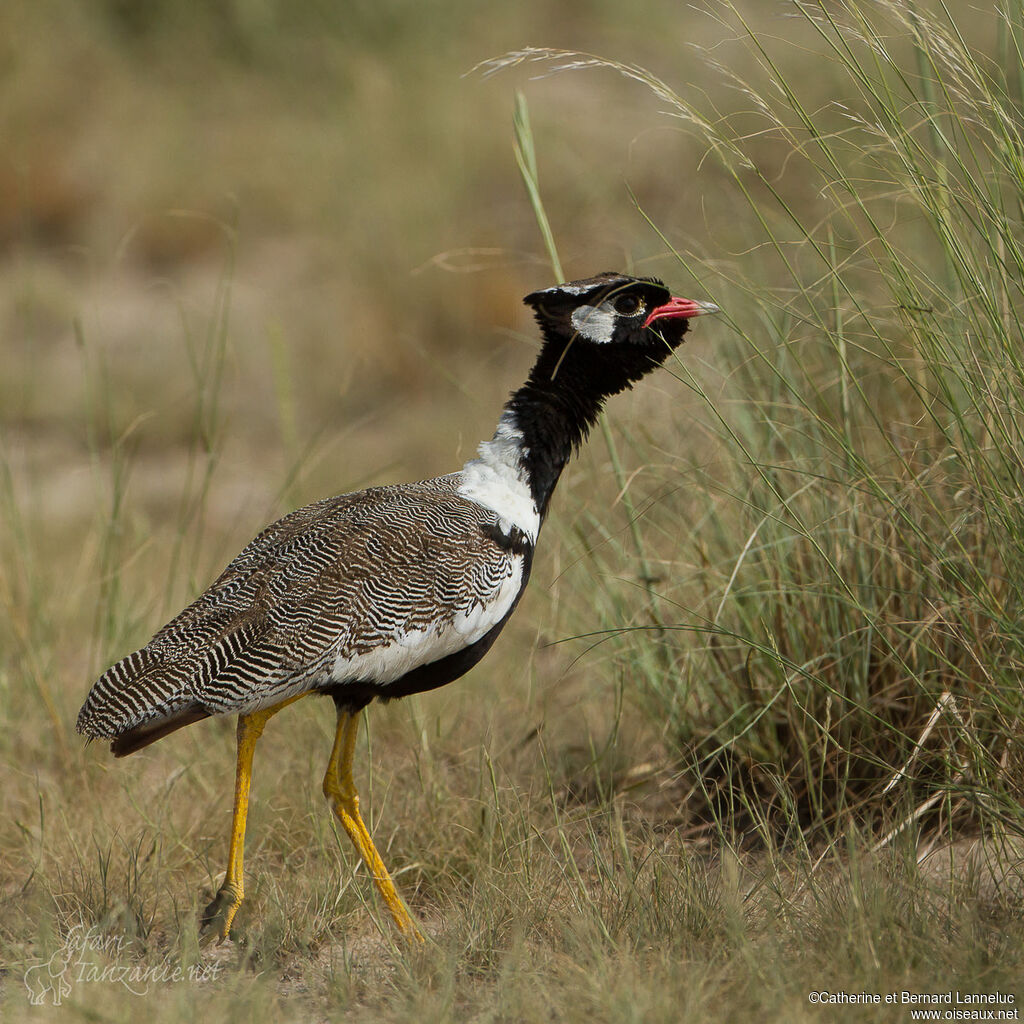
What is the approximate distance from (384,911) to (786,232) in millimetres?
3747

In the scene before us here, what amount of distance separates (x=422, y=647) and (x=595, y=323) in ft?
3.28

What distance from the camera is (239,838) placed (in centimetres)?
302

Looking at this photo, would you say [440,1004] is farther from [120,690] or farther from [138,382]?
[138,382]

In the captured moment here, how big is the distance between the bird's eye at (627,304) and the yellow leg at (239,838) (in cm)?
132

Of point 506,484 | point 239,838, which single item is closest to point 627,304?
point 506,484

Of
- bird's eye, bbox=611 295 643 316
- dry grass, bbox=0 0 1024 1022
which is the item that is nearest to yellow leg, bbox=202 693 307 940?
dry grass, bbox=0 0 1024 1022

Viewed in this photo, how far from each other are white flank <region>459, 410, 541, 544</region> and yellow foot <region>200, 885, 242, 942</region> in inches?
46.1

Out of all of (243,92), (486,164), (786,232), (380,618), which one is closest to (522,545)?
(380,618)

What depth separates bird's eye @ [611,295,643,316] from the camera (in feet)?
11.0

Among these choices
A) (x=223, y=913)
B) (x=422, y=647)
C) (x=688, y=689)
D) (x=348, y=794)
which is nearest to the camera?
(x=223, y=913)

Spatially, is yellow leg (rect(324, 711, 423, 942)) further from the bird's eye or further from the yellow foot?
the bird's eye

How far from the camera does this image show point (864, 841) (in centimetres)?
308

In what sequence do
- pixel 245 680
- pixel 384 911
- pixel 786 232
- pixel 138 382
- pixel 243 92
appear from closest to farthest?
pixel 245 680
pixel 384 911
pixel 786 232
pixel 138 382
pixel 243 92

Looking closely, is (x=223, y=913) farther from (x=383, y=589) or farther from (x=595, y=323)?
(x=595, y=323)
